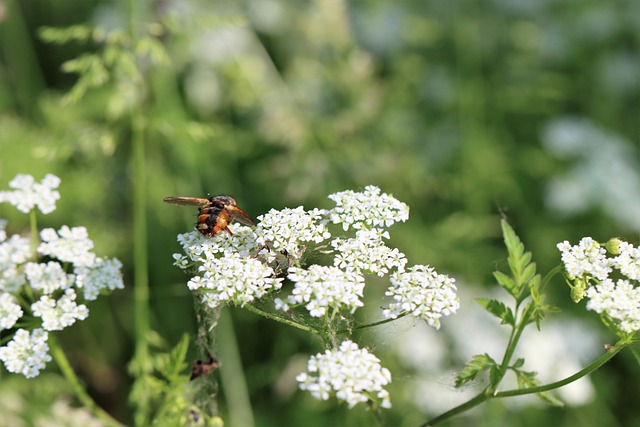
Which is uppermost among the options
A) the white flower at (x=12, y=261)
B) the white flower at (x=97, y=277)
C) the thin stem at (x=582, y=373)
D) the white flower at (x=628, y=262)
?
the white flower at (x=12, y=261)

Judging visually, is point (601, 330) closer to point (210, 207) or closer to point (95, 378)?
point (95, 378)

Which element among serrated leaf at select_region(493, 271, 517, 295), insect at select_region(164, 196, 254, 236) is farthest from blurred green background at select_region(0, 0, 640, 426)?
serrated leaf at select_region(493, 271, 517, 295)

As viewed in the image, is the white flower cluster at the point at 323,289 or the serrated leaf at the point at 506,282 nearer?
the white flower cluster at the point at 323,289

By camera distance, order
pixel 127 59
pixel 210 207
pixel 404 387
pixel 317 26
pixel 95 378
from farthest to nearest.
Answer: pixel 317 26 < pixel 95 378 < pixel 404 387 < pixel 127 59 < pixel 210 207

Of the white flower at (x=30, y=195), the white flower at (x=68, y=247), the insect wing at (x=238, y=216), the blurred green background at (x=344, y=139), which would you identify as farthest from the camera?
the blurred green background at (x=344, y=139)

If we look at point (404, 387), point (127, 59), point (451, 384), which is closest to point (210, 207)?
point (451, 384)

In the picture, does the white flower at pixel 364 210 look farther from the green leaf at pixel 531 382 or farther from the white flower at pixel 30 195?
the white flower at pixel 30 195

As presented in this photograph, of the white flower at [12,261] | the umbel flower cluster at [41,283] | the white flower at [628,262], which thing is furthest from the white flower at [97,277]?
the white flower at [628,262]
